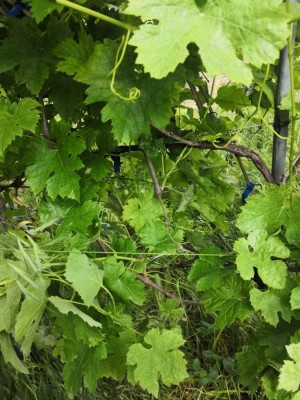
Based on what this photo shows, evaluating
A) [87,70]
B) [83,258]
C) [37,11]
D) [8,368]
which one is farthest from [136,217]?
[8,368]

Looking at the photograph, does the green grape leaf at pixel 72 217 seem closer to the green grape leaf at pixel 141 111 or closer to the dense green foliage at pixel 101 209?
the dense green foliage at pixel 101 209

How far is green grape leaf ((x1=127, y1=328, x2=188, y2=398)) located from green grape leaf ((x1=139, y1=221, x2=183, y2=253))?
0.17 m

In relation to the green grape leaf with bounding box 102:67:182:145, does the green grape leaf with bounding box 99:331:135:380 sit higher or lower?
lower

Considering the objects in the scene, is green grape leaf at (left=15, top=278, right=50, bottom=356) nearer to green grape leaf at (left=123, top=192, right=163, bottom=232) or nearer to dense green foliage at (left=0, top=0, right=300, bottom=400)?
dense green foliage at (left=0, top=0, right=300, bottom=400)

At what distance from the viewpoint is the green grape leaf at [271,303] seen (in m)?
0.92

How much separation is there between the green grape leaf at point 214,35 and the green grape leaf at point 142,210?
0.52 m

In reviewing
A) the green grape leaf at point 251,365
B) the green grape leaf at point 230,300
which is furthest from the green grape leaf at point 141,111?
the green grape leaf at point 251,365

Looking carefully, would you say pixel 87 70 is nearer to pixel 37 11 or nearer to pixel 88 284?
pixel 37 11

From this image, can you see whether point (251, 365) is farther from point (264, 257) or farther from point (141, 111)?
point (141, 111)

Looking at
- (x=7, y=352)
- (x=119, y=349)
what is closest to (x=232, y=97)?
(x=119, y=349)

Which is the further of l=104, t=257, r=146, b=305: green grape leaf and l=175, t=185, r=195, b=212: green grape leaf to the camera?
l=175, t=185, r=195, b=212: green grape leaf

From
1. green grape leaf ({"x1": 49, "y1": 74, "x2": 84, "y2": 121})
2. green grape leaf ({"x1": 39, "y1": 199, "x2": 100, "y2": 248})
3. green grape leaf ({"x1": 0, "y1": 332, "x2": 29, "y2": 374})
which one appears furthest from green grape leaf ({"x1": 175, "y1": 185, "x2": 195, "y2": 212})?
green grape leaf ({"x1": 0, "y1": 332, "x2": 29, "y2": 374})

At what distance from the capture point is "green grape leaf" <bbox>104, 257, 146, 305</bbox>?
95 centimetres

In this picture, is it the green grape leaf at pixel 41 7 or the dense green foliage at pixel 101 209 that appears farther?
the dense green foliage at pixel 101 209
